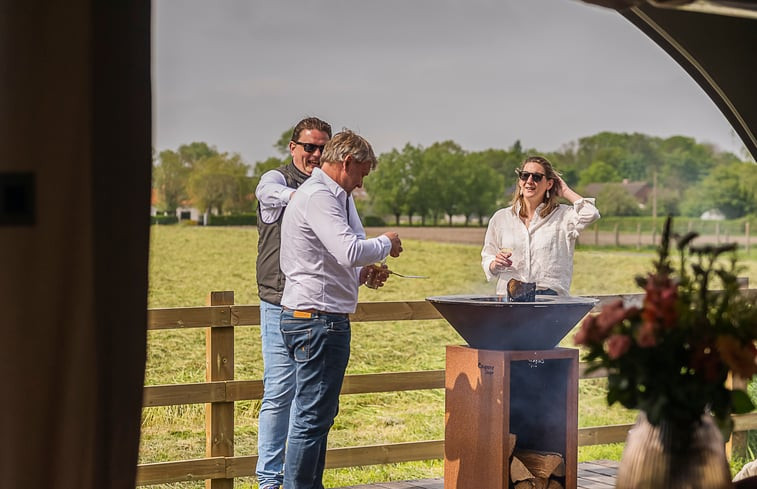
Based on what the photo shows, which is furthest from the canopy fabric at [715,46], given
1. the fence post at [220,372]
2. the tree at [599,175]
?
the tree at [599,175]

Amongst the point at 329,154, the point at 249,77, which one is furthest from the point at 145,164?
the point at 249,77

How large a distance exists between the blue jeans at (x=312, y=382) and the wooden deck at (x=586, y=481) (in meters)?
1.08

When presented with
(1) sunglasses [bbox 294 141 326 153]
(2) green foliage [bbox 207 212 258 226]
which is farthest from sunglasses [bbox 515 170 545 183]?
(2) green foliage [bbox 207 212 258 226]

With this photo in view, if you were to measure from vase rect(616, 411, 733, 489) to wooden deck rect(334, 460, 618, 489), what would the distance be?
2802 millimetres

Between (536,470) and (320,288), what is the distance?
1196 mm

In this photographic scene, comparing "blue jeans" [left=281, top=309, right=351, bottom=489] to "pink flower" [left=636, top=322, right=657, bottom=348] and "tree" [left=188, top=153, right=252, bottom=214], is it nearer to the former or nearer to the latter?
"pink flower" [left=636, top=322, right=657, bottom=348]

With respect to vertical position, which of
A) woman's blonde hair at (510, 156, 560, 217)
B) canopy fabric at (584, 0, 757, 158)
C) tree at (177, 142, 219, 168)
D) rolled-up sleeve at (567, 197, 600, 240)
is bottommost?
rolled-up sleeve at (567, 197, 600, 240)

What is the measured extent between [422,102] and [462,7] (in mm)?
2716

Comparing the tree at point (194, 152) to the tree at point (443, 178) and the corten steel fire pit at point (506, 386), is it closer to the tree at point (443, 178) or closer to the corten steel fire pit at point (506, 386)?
the tree at point (443, 178)

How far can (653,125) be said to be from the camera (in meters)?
17.7

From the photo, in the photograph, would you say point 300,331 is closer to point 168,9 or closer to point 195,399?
point 195,399

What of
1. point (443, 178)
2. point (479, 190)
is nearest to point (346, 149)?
Answer: point (443, 178)

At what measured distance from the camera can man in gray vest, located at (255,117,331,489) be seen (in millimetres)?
4207

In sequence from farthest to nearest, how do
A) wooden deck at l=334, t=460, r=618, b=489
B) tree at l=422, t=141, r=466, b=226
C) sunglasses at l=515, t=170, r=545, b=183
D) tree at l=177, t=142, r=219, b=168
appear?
tree at l=422, t=141, r=466, b=226
tree at l=177, t=142, r=219, b=168
wooden deck at l=334, t=460, r=618, b=489
sunglasses at l=515, t=170, r=545, b=183
